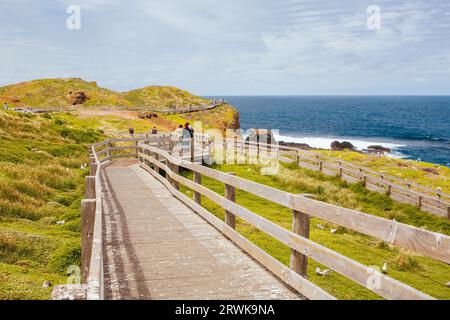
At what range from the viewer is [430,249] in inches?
132

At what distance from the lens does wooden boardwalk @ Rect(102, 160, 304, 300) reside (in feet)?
18.1

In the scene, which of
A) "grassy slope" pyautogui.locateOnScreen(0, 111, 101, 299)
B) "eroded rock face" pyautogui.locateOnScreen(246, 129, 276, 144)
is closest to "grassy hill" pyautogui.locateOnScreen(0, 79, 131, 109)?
"eroded rock face" pyautogui.locateOnScreen(246, 129, 276, 144)

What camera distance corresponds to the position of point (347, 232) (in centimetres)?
1491

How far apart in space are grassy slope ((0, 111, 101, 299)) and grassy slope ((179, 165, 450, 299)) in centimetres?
498

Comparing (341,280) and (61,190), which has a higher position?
(61,190)

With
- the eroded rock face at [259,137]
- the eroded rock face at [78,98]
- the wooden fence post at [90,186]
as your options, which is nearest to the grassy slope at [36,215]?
the wooden fence post at [90,186]

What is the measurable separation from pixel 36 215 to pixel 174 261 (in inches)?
257

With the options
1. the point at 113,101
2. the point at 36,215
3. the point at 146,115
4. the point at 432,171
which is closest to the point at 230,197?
the point at 36,215

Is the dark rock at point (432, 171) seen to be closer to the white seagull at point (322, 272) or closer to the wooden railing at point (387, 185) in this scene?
the wooden railing at point (387, 185)

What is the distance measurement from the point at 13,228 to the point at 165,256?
4.73 meters

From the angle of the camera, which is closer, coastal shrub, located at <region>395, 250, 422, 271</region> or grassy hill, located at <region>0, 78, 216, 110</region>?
coastal shrub, located at <region>395, 250, 422, 271</region>

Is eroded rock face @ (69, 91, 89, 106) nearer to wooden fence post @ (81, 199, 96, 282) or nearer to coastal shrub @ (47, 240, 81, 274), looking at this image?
coastal shrub @ (47, 240, 81, 274)
